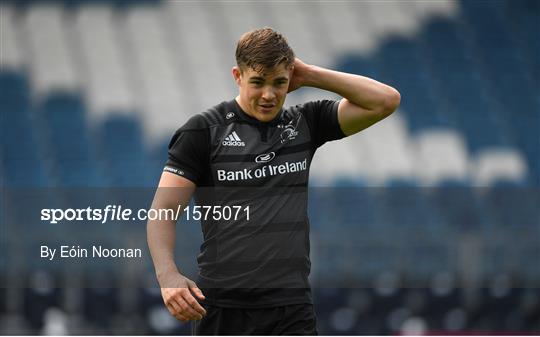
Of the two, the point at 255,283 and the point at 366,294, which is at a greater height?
the point at 255,283

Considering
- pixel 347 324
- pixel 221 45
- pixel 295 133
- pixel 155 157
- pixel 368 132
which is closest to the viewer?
pixel 295 133

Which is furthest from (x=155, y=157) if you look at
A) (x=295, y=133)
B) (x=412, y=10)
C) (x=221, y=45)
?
(x=295, y=133)

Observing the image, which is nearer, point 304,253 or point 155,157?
point 304,253

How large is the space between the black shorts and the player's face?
2.04 ft

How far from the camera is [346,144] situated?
37.5ft

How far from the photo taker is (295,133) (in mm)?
2959

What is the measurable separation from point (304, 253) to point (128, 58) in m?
10.0

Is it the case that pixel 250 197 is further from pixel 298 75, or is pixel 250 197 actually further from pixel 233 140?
pixel 298 75

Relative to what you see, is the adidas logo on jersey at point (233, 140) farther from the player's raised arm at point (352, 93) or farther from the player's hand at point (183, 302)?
the player's hand at point (183, 302)

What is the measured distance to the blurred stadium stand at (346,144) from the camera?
27.7 ft

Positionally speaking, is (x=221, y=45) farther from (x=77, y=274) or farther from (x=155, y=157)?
(x=77, y=274)

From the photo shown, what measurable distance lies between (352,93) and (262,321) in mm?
815

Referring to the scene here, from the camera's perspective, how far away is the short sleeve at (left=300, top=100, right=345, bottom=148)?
118 inches

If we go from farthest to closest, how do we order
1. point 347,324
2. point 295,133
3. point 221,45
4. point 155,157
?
point 221,45
point 155,157
point 347,324
point 295,133
